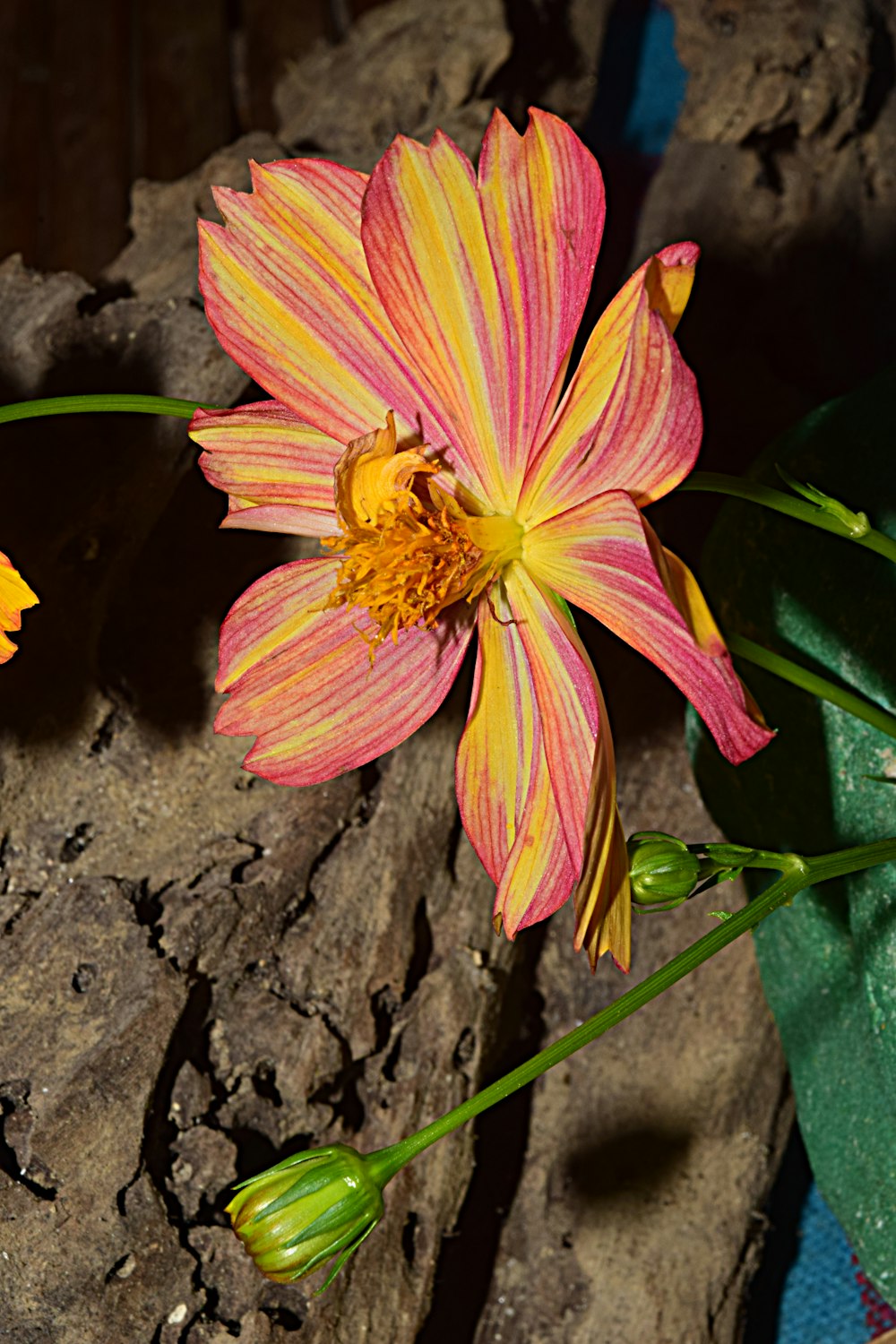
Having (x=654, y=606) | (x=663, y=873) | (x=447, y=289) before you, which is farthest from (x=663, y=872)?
(x=447, y=289)

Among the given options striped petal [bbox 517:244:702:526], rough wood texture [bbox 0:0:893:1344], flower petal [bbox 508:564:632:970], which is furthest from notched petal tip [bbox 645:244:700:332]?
rough wood texture [bbox 0:0:893:1344]

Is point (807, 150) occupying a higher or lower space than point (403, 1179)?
higher

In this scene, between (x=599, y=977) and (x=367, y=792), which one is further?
(x=599, y=977)

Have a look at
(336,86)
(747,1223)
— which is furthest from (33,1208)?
(336,86)

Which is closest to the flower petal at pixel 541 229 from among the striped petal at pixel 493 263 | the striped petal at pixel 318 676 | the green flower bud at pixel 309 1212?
the striped petal at pixel 493 263

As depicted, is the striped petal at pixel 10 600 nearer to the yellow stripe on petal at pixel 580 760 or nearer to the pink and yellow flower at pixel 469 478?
the pink and yellow flower at pixel 469 478

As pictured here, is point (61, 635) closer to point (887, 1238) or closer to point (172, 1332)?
point (172, 1332)

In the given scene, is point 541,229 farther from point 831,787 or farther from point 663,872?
point 831,787
